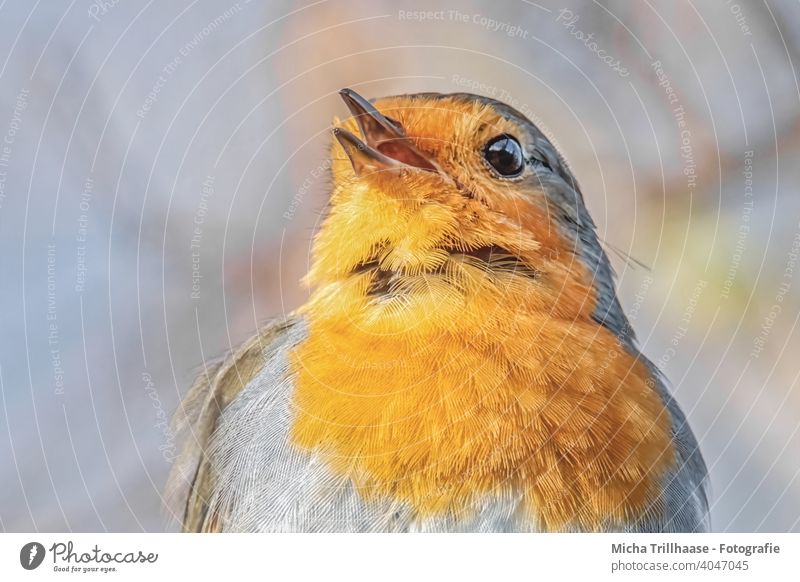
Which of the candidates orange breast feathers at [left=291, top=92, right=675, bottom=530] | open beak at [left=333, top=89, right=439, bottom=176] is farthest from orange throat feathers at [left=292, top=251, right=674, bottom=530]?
open beak at [left=333, top=89, right=439, bottom=176]

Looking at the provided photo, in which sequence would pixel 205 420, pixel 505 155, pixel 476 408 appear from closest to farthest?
pixel 476 408, pixel 505 155, pixel 205 420

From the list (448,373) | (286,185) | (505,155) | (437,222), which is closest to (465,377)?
(448,373)

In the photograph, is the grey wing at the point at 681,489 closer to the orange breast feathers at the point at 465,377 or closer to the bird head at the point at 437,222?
the orange breast feathers at the point at 465,377

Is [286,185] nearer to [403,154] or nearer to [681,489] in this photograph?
[403,154]

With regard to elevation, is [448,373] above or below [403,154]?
below

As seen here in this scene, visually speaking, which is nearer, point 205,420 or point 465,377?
point 465,377

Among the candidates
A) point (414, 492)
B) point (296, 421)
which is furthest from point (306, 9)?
point (414, 492)

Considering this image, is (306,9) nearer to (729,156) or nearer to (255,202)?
(255,202)
